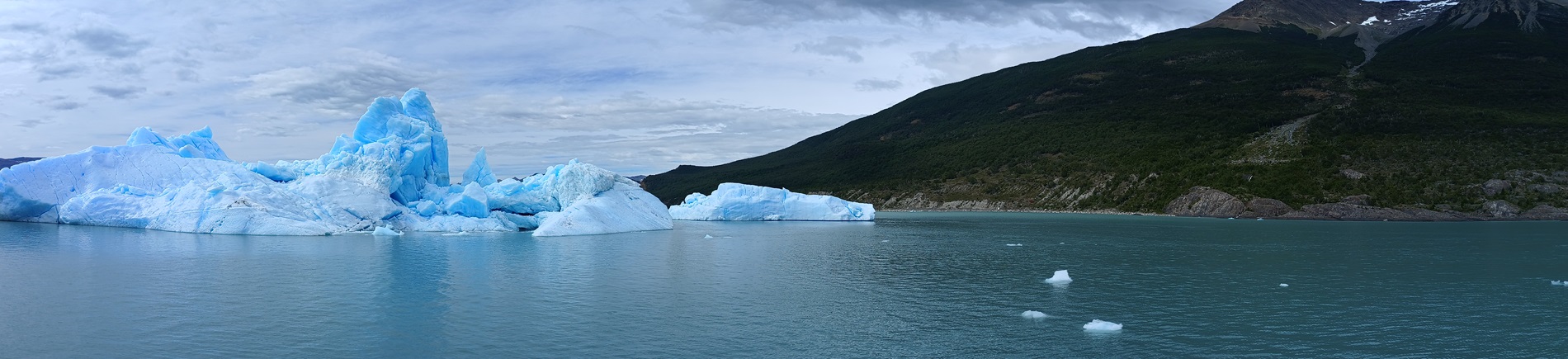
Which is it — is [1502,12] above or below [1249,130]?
above

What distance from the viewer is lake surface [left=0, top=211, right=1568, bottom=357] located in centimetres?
1567

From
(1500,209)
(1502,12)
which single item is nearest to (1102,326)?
(1500,209)

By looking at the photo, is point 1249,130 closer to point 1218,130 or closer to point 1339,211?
point 1218,130

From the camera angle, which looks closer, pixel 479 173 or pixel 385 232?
pixel 385 232

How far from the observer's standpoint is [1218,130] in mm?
95625

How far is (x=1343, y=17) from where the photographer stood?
6914 inches

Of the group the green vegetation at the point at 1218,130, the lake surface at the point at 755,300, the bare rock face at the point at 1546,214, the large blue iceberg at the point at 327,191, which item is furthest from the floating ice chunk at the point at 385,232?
the bare rock face at the point at 1546,214

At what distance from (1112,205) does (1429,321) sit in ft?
230

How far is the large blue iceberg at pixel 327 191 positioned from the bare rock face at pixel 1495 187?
59.3m

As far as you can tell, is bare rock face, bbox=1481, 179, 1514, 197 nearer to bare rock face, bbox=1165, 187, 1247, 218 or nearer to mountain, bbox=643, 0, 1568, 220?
mountain, bbox=643, 0, 1568, 220

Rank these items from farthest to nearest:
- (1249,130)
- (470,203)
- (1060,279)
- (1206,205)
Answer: (1249,130)
(1206,205)
(470,203)
(1060,279)

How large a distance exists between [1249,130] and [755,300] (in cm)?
8627

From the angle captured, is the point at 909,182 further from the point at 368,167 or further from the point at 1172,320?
the point at 1172,320

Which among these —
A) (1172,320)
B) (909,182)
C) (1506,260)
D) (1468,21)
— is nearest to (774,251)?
(1172,320)
